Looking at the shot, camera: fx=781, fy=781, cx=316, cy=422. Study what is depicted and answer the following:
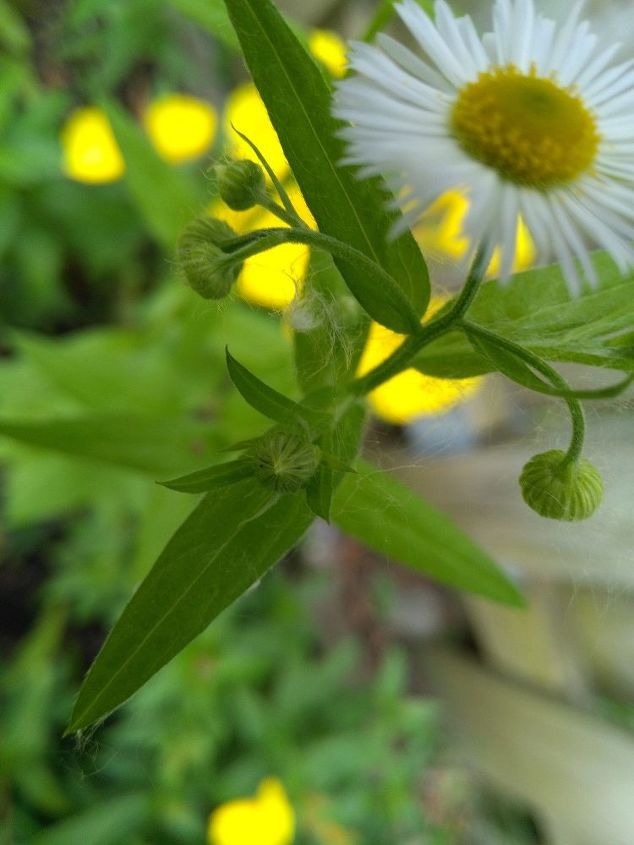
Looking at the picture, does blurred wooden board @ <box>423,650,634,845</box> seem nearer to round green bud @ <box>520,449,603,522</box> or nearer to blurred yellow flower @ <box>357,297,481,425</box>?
blurred yellow flower @ <box>357,297,481,425</box>

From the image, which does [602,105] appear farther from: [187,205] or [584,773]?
[584,773]

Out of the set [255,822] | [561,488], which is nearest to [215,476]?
[561,488]

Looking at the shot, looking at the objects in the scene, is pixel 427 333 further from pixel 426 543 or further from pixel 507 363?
pixel 426 543

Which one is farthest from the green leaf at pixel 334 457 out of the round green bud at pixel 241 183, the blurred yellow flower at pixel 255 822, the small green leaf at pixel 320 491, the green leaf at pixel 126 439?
the blurred yellow flower at pixel 255 822

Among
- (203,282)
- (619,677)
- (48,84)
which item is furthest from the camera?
(48,84)

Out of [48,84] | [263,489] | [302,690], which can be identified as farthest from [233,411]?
[48,84]

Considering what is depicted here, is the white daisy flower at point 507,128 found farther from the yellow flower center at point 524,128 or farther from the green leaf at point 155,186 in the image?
the green leaf at point 155,186
